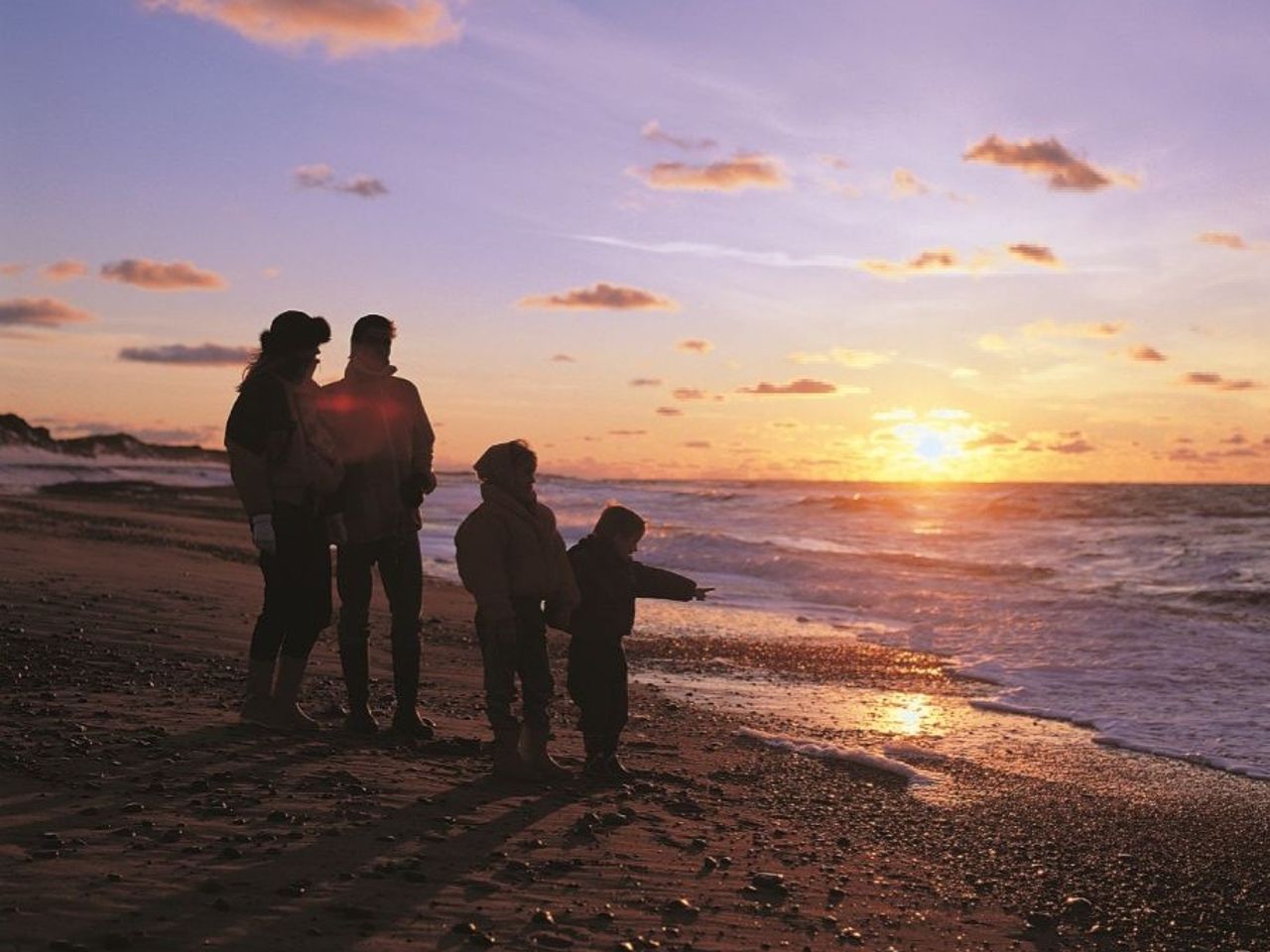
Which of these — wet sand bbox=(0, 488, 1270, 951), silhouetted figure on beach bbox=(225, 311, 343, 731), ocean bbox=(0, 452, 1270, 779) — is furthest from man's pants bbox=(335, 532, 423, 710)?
ocean bbox=(0, 452, 1270, 779)

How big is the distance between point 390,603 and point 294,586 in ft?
1.79

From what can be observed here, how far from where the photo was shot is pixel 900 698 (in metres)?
10.1

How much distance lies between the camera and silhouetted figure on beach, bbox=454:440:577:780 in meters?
5.86

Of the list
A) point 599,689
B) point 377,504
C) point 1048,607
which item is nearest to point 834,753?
point 599,689

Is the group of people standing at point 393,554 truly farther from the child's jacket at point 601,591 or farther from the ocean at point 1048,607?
the ocean at point 1048,607

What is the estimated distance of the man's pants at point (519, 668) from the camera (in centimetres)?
591

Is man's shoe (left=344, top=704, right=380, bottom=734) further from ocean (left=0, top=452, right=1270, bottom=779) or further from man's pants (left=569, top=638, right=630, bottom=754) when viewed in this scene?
ocean (left=0, top=452, right=1270, bottom=779)

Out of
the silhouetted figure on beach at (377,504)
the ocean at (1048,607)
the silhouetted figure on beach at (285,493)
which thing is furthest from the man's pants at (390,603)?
the ocean at (1048,607)

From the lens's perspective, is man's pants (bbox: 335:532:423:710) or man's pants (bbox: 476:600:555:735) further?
man's pants (bbox: 335:532:423:710)

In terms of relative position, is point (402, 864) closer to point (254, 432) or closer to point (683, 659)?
point (254, 432)

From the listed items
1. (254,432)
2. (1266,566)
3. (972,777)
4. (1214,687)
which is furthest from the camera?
(1266,566)

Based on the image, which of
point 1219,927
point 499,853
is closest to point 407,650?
point 499,853

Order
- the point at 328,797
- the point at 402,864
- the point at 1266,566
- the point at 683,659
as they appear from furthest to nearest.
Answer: the point at 1266,566
the point at 683,659
the point at 328,797
the point at 402,864

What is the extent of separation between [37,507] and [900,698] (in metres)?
23.5
